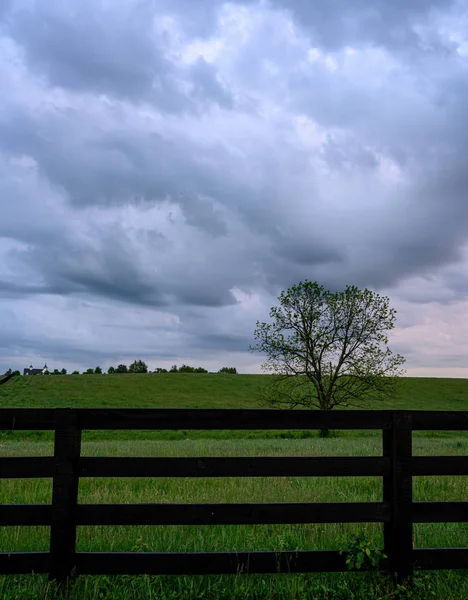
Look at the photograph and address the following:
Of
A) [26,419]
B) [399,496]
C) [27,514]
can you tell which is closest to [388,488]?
[399,496]

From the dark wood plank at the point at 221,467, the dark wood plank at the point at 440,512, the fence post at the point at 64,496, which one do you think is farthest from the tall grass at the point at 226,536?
the dark wood plank at the point at 221,467

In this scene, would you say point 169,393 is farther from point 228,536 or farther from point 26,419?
point 26,419

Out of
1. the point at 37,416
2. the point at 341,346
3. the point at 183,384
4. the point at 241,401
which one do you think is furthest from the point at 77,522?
the point at 183,384

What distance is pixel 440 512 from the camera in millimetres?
5891

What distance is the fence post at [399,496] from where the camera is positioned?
5.70 meters

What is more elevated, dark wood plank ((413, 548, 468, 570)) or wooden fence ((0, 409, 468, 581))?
wooden fence ((0, 409, 468, 581))

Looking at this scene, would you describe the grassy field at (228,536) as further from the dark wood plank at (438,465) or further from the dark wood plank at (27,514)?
the dark wood plank at (438,465)

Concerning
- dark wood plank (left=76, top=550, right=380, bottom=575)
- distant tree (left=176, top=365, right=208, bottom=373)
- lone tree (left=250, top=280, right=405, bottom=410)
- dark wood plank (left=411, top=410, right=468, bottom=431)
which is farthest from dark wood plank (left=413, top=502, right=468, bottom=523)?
distant tree (left=176, top=365, right=208, bottom=373)

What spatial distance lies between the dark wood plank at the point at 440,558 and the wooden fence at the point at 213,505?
0.01 m

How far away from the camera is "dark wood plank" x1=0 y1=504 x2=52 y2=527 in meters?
5.50

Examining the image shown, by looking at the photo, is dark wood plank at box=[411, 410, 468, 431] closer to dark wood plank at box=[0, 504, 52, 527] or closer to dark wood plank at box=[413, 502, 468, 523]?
dark wood plank at box=[413, 502, 468, 523]

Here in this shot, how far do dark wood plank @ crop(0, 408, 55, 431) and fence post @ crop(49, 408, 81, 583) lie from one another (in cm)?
11

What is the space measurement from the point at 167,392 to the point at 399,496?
62410 millimetres

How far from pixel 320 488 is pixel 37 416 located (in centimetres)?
650
